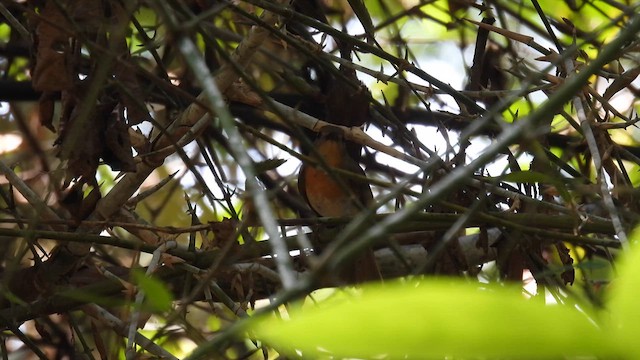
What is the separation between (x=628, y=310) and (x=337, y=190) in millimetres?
1492

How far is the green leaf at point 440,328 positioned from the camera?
0.26 metres

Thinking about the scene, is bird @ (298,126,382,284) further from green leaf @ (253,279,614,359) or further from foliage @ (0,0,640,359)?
green leaf @ (253,279,614,359)

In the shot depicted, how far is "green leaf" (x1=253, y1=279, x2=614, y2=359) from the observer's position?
0.86 ft

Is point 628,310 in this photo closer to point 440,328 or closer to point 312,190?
point 440,328

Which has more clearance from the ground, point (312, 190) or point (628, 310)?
point (312, 190)

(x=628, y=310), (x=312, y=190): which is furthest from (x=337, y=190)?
(x=628, y=310)

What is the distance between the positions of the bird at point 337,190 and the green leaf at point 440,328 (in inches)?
46.9

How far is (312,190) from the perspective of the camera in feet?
5.92

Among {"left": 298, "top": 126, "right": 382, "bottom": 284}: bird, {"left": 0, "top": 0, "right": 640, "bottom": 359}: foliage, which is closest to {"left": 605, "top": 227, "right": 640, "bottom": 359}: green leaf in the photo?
{"left": 0, "top": 0, "right": 640, "bottom": 359}: foliage

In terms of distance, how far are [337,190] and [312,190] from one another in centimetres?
6

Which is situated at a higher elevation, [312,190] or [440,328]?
[312,190]

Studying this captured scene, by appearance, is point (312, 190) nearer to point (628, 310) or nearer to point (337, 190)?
point (337, 190)

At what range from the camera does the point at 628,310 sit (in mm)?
280

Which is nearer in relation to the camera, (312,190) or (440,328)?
(440,328)
